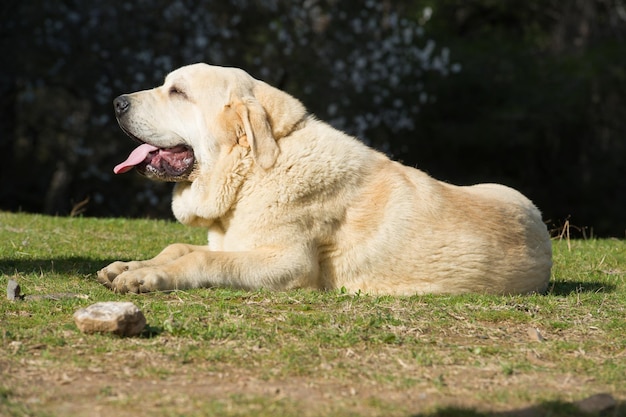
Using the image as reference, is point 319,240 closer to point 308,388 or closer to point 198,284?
point 198,284

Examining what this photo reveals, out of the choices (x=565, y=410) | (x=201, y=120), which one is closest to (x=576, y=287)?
(x=201, y=120)

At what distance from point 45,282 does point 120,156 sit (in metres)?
11.7

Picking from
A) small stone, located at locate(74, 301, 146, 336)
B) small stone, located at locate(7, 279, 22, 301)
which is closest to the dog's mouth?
small stone, located at locate(7, 279, 22, 301)

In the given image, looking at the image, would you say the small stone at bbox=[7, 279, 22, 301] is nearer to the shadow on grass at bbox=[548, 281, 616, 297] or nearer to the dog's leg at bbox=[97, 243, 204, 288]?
the dog's leg at bbox=[97, 243, 204, 288]

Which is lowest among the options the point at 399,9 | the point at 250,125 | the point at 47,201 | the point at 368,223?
the point at 47,201

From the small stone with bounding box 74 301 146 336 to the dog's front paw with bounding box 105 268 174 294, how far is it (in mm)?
928

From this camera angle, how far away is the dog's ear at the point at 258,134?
6.27m

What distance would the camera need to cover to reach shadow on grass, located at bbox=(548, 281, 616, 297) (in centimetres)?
674

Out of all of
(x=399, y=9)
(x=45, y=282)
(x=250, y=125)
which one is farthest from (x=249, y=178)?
(x=399, y=9)

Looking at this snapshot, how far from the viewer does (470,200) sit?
652 centimetres

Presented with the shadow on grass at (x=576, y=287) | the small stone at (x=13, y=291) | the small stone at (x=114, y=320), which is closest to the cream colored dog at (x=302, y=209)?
the shadow on grass at (x=576, y=287)

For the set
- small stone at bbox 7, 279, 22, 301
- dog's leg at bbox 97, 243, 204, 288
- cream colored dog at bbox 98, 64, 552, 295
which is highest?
cream colored dog at bbox 98, 64, 552, 295

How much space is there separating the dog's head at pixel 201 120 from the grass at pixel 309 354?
3.02 feet

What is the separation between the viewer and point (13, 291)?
5582mm
